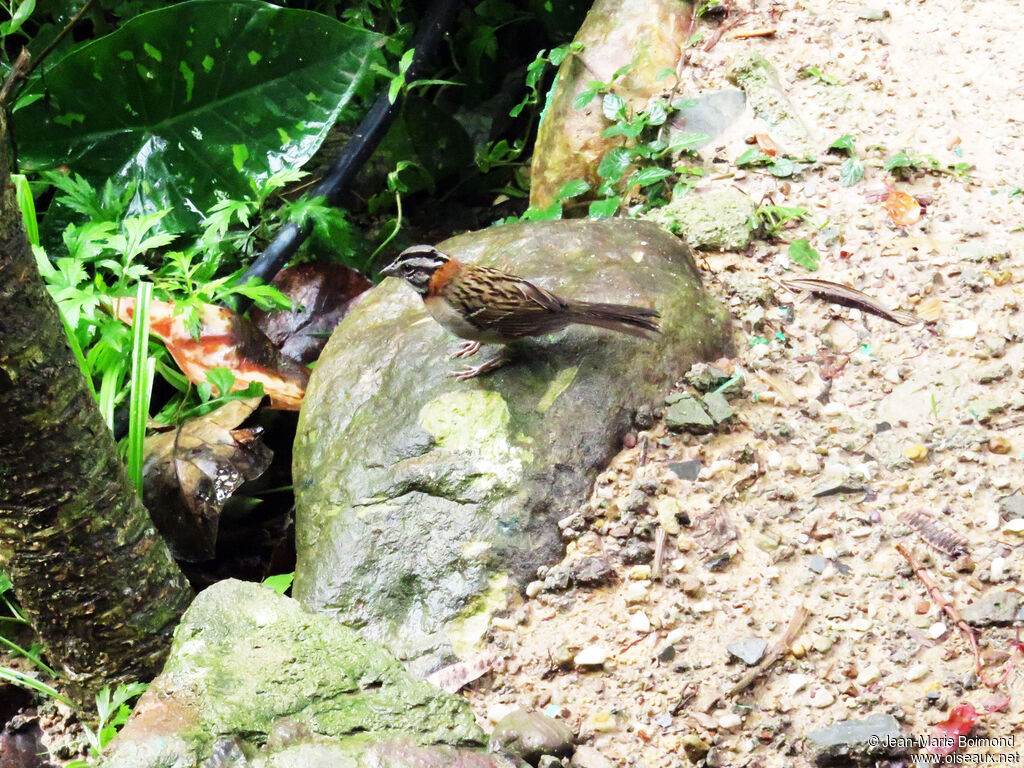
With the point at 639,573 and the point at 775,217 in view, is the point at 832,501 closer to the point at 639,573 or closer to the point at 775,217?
the point at 639,573

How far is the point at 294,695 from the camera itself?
2406 millimetres

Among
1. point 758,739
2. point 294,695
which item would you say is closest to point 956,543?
point 758,739

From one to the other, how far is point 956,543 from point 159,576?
248 cm

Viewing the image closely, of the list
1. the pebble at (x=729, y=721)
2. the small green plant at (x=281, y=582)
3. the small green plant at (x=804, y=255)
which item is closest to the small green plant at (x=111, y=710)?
the small green plant at (x=281, y=582)

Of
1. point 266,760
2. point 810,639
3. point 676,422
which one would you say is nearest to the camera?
point 266,760

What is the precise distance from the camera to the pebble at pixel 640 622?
301 centimetres

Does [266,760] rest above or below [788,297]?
above

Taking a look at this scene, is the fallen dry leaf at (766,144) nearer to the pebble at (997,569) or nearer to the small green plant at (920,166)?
the small green plant at (920,166)

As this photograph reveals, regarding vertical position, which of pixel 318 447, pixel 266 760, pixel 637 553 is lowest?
pixel 637 553

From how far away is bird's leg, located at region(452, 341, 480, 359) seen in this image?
372cm

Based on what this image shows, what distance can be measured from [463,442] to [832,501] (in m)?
1.23

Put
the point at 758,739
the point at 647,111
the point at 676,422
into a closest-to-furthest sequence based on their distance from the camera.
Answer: the point at 758,739
the point at 676,422
the point at 647,111

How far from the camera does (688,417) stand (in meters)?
3.50

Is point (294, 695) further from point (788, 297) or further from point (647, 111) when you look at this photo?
point (647, 111)
